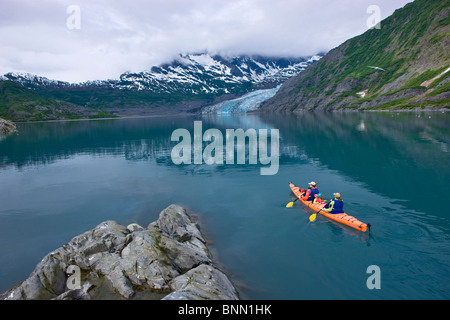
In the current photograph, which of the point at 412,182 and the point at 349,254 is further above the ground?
the point at 412,182

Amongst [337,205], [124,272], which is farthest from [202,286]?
[337,205]

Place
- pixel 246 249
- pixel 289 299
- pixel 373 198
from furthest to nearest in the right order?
pixel 373 198 → pixel 246 249 → pixel 289 299

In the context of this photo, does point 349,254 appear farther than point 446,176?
No

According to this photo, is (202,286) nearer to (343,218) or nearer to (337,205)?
(343,218)

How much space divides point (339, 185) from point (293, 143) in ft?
113

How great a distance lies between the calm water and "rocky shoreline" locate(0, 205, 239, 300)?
2.83 m

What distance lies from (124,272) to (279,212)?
16.6 meters

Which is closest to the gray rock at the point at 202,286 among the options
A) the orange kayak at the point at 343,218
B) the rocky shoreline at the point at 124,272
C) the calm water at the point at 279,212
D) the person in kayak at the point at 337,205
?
the rocky shoreline at the point at 124,272

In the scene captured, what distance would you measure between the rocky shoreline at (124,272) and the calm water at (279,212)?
283cm

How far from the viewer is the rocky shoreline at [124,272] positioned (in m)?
14.5

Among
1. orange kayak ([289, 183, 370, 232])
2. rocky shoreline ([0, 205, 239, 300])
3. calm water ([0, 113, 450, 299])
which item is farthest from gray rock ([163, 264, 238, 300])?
orange kayak ([289, 183, 370, 232])

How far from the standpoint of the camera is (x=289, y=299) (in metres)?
15.5
